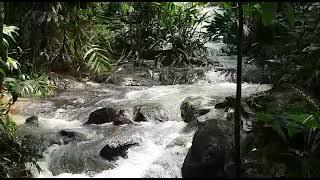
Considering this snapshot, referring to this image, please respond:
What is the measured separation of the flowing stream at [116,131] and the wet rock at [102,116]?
0.11 metres

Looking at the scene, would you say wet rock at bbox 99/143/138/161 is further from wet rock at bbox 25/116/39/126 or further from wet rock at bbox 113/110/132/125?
wet rock at bbox 25/116/39/126

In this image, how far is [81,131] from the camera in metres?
5.50

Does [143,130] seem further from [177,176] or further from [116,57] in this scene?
[116,57]

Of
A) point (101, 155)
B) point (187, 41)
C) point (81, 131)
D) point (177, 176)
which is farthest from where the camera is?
point (187, 41)

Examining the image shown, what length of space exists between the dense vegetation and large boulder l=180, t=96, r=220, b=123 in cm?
92

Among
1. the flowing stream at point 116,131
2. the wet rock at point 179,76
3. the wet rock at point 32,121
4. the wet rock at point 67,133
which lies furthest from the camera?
the wet rock at point 179,76

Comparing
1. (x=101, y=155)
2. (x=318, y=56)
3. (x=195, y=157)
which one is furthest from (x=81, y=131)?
(x=318, y=56)

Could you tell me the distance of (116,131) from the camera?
18.0 feet

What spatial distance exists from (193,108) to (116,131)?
42.8 inches

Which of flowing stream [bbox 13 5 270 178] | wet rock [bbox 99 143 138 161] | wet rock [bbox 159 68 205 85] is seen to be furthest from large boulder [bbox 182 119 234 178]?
wet rock [bbox 159 68 205 85]

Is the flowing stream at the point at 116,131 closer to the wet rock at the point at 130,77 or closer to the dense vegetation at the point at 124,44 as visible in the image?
the wet rock at the point at 130,77

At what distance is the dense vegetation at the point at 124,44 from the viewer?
4.89 m

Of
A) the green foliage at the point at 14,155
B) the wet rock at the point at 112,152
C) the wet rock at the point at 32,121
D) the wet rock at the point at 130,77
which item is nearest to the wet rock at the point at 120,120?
the wet rock at the point at 112,152

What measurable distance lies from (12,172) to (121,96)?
325 centimetres
